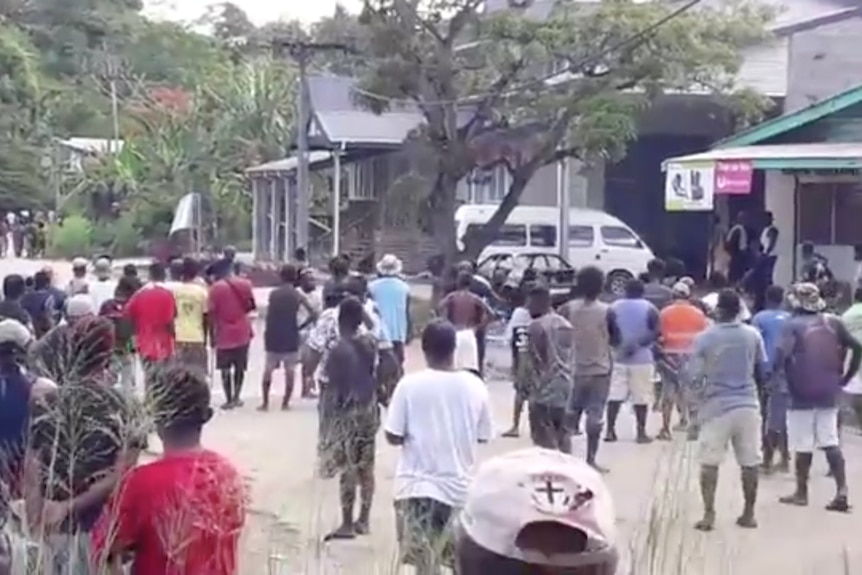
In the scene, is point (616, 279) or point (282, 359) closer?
point (282, 359)

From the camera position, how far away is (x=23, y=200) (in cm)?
5634

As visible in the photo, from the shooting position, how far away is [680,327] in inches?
570

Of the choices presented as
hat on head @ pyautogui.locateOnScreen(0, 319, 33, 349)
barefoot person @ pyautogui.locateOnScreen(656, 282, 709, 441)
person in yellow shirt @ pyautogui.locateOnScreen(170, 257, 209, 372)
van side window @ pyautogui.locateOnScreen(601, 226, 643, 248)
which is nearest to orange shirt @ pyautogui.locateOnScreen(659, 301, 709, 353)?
barefoot person @ pyautogui.locateOnScreen(656, 282, 709, 441)

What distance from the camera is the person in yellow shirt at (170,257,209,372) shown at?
15.4 m

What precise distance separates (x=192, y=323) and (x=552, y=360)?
4.53 m

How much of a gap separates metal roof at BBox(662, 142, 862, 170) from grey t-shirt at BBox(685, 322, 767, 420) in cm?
1184

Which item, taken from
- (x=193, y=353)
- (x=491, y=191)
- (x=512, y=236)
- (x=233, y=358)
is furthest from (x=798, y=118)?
(x=491, y=191)

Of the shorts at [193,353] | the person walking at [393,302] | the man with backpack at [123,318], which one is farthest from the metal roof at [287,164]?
the man with backpack at [123,318]

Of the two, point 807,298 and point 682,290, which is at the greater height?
point 807,298

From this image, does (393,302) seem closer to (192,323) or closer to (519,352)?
(192,323)

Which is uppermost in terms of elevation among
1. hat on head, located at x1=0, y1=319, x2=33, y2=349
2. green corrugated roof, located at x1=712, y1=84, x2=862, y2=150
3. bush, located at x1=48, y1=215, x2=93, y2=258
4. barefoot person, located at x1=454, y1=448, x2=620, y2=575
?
green corrugated roof, located at x1=712, y1=84, x2=862, y2=150

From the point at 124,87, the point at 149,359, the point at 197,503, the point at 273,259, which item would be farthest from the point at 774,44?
the point at 124,87

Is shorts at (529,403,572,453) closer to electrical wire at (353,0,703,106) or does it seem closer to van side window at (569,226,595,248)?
electrical wire at (353,0,703,106)

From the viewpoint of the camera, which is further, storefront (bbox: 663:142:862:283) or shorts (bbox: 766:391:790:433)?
storefront (bbox: 663:142:862:283)
